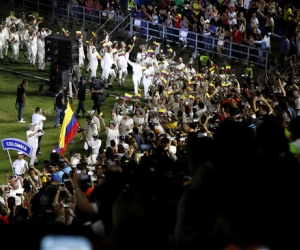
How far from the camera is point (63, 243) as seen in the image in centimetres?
772

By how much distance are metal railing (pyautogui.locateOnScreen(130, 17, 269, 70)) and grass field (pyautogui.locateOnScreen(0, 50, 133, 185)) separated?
6.70 feet

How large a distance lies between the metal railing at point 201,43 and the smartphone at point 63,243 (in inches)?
919

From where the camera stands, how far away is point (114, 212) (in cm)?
902

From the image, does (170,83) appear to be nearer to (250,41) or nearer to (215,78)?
(215,78)

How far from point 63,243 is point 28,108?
889 inches

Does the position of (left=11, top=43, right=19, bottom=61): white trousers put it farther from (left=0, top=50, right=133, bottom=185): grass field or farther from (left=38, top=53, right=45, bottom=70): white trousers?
(left=38, top=53, right=45, bottom=70): white trousers

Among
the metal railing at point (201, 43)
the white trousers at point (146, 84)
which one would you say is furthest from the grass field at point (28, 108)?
the metal railing at point (201, 43)

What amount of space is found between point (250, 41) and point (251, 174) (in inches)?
878

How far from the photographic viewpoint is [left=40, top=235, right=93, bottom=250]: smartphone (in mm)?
7685

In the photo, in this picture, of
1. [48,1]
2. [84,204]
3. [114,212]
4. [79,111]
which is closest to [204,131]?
[84,204]

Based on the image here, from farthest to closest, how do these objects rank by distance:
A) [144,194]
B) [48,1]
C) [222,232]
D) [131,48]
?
[48,1], [131,48], [144,194], [222,232]

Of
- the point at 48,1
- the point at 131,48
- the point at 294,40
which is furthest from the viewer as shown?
the point at 48,1

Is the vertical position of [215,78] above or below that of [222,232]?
above

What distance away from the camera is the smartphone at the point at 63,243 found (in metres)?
7.68
